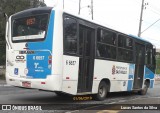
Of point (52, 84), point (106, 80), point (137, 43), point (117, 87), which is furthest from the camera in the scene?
point (137, 43)

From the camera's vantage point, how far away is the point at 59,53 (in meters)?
11.8

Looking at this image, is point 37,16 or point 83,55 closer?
point 37,16

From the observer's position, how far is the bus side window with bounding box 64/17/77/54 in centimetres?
1221

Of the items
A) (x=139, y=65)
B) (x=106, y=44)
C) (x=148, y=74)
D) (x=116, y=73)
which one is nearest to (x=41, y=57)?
(x=106, y=44)

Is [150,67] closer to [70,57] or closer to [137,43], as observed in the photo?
[137,43]

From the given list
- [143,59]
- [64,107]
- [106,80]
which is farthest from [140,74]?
[64,107]

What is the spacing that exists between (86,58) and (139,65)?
6.08 meters

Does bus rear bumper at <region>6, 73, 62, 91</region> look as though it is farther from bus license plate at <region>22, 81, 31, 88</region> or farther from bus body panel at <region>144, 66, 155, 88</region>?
bus body panel at <region>144, 66, 155, 88</region>

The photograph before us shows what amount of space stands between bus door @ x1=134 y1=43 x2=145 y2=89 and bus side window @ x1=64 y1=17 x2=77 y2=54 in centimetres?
632

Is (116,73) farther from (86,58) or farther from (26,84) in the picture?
(26,84)

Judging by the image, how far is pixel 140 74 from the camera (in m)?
19.1

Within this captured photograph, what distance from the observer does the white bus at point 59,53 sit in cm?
1182

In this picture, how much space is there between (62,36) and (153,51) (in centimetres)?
996

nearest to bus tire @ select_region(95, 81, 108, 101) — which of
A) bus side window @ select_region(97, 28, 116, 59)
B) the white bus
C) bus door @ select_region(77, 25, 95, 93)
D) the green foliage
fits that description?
the white bus
